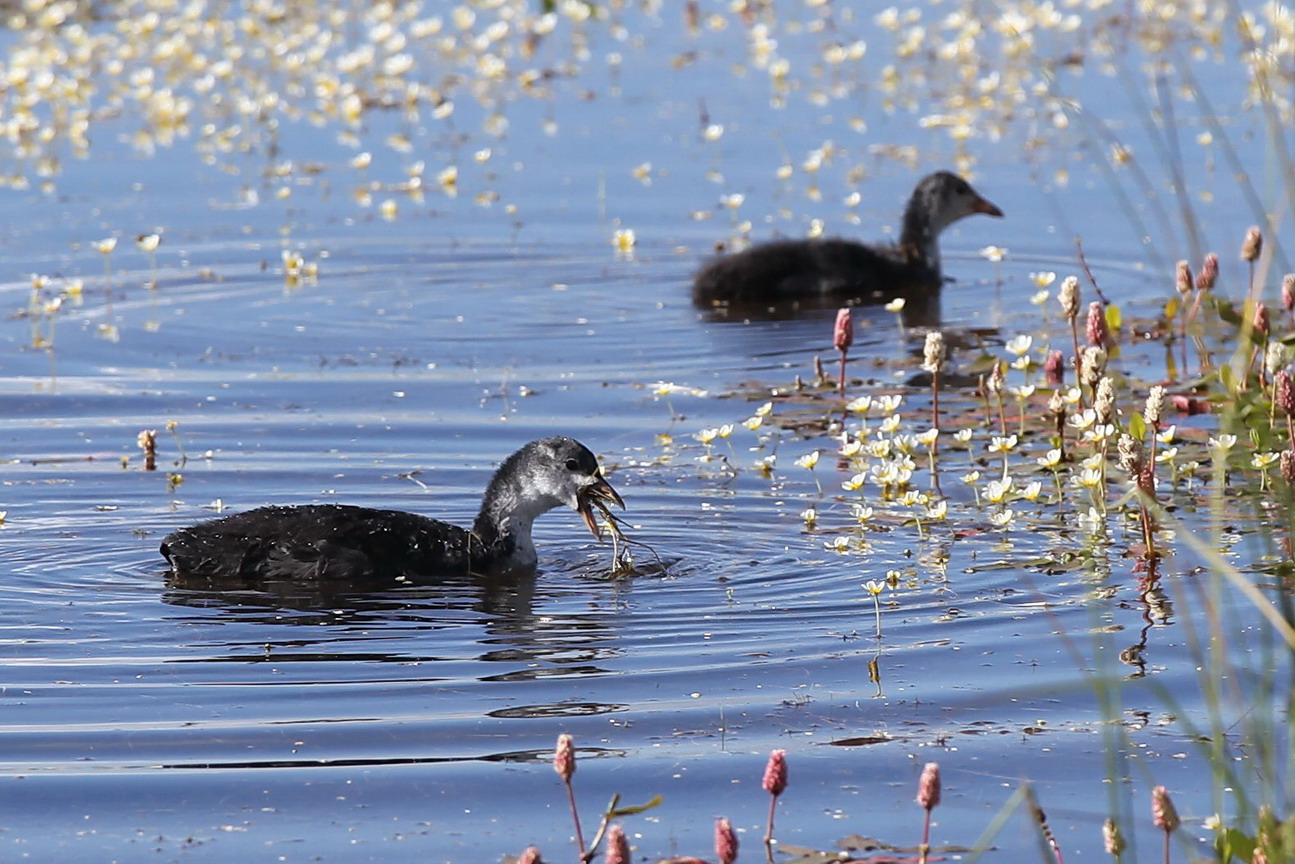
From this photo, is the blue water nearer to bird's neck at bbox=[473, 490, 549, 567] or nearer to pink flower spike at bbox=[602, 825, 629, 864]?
bird's neck at bbox=[473, 490, 549, 567]

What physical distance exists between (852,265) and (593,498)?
5575 mm

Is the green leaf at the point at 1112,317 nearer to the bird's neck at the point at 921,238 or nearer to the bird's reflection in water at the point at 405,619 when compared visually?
the bird's reflection in water at the point at 405,619

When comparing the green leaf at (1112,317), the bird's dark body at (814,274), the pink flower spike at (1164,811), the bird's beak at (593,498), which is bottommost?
the pink flower spike at (1164,811)

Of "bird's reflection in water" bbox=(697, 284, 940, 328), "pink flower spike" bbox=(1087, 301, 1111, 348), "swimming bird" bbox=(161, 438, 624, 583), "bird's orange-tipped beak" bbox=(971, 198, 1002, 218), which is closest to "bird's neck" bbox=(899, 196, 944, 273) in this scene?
"bird's reflection in water" bbox=(697, 284, 940, 328)

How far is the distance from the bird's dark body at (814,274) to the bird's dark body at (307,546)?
17.6 ft

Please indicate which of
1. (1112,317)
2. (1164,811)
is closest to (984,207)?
(1112,317)

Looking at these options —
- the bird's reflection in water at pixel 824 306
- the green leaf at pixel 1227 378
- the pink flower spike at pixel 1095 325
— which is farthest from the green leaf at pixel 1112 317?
the bird's reflection in water at pixel 824 306

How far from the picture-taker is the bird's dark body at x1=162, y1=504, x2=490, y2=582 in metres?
7.85

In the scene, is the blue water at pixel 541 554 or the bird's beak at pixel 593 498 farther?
the bird's beak at pixel 593 498

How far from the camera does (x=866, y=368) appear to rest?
37.8ft

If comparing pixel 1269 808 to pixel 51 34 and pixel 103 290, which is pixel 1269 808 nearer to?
pixel 103 290

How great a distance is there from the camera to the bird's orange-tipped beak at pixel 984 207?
14.4m

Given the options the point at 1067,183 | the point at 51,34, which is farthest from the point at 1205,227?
the point at 51,34

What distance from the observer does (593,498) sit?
27.1 feet
